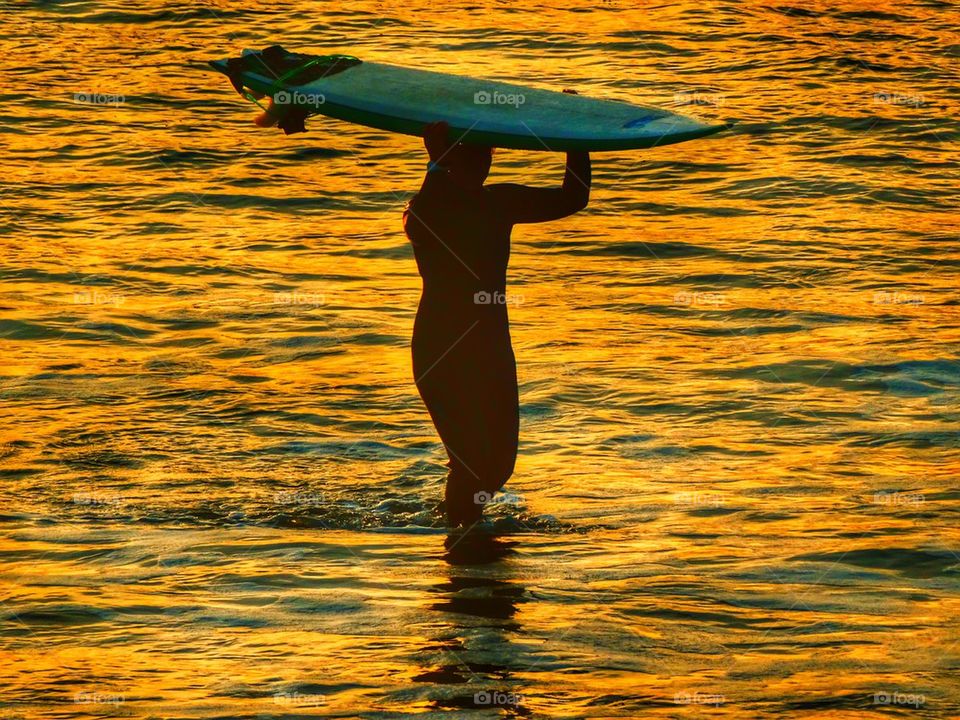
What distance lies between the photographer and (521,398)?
9.22 m

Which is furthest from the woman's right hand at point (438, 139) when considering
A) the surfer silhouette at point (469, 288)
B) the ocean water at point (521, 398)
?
the ocean water at point (521, 398)

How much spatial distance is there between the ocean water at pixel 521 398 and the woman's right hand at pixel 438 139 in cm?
164

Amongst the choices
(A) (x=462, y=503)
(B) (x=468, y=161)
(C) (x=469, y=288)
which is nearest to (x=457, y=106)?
(B) (x=468, y=161)

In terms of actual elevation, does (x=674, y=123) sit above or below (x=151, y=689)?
above

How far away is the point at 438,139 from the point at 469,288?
0.62 meters

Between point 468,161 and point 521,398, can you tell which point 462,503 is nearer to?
point 468,161

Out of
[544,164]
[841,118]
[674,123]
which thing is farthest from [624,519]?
[841,118]

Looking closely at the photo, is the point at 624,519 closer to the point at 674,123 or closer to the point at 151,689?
the point at 674,123

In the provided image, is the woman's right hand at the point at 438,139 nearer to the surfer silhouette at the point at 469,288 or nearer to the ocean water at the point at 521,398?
the surfer silhouette at the point at 469,288

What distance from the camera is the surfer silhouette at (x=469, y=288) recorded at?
683cm

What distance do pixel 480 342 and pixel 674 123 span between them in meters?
1.20

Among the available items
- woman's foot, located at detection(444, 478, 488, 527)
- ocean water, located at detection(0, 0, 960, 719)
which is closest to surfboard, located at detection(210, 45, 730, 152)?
woman's foot, located at detection(444, 478, 488, 527)

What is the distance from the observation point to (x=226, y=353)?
9.96 m

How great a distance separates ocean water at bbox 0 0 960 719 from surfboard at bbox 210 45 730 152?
1726mm
